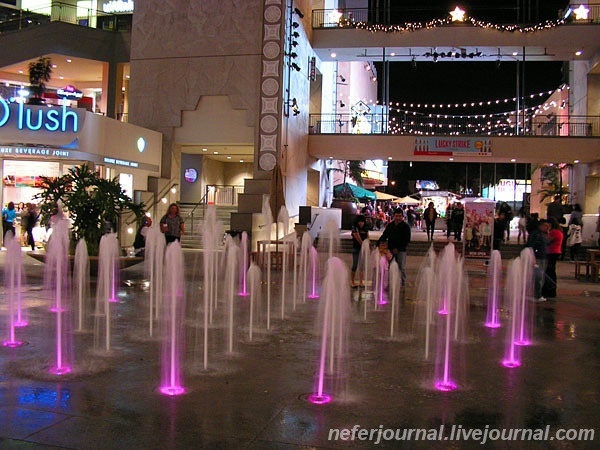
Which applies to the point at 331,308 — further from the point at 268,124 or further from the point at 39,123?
the point at 268,124

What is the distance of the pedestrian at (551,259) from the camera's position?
12734mm

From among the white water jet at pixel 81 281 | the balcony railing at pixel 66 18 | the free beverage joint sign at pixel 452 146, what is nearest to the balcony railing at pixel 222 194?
the balcony railing at pixel 66 18

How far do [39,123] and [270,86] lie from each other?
30.5 ft

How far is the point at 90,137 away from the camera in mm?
20172

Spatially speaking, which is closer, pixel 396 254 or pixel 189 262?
pixel 396 254

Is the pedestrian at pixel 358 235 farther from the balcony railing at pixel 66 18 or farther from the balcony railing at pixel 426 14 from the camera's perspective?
the balcony railing at pixel 66 18

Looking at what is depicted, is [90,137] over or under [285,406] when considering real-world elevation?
over

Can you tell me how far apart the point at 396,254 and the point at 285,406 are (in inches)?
323

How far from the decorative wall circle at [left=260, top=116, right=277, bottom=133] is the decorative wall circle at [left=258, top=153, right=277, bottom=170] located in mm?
1043

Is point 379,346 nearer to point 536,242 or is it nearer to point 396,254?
point 396,254

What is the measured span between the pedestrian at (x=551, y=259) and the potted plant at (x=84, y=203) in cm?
1002

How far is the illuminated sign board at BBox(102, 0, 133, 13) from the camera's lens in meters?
32.3

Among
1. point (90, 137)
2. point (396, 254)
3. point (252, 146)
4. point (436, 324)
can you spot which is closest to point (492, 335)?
point (436, 324)

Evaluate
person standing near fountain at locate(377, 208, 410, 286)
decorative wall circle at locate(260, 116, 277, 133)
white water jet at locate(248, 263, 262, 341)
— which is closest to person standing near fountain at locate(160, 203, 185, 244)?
white water jet at locate(248, 263, 262, 341)
